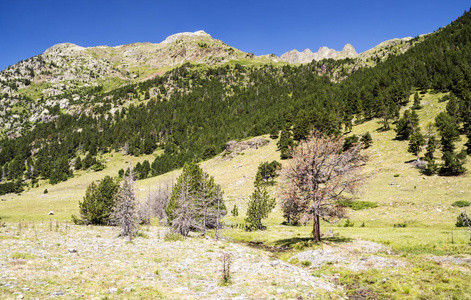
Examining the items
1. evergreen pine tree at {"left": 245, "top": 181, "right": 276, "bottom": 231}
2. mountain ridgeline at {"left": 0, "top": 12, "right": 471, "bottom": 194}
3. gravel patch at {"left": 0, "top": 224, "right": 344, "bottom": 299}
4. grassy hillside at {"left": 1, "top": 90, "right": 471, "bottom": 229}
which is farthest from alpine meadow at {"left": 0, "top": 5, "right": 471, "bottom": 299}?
mountain ridgeline at {"left": 0, "top": 12, "right": 471, "bottom": 194}

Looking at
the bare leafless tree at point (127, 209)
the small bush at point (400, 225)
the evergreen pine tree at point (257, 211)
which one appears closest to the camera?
the bare leafless tree at point (127, 209)

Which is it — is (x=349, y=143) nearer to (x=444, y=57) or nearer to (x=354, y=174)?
(x=354, y=174)

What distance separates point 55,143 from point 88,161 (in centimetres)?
6155

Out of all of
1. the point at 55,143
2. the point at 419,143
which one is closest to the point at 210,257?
the point at 419,143

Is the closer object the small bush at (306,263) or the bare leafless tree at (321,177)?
the small bush at (306,263)

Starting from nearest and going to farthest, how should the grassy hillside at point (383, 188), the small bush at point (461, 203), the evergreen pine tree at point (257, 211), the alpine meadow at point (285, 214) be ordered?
the alpine meadow at point (285, 214) < the small bush at point (461, 203) < the grassy hillside at point (383, 188) < the evergreen pine tree at point (257, 211)

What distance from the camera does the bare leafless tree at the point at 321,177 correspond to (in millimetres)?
22703

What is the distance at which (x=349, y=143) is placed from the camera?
7562 cm

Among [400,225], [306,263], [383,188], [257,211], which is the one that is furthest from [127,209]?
[383,188]

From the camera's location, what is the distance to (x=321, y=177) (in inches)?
956

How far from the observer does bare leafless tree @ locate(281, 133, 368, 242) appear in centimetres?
2270

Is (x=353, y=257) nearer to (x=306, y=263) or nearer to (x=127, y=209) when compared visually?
(x=306, y=263)

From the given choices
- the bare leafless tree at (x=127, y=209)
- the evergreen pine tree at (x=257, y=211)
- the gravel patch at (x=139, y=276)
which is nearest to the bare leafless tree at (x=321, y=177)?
the gravel patch at (x=139, y=276)

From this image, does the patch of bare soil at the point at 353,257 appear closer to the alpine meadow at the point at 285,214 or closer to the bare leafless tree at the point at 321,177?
the alpine meadow at the point at 285,214
